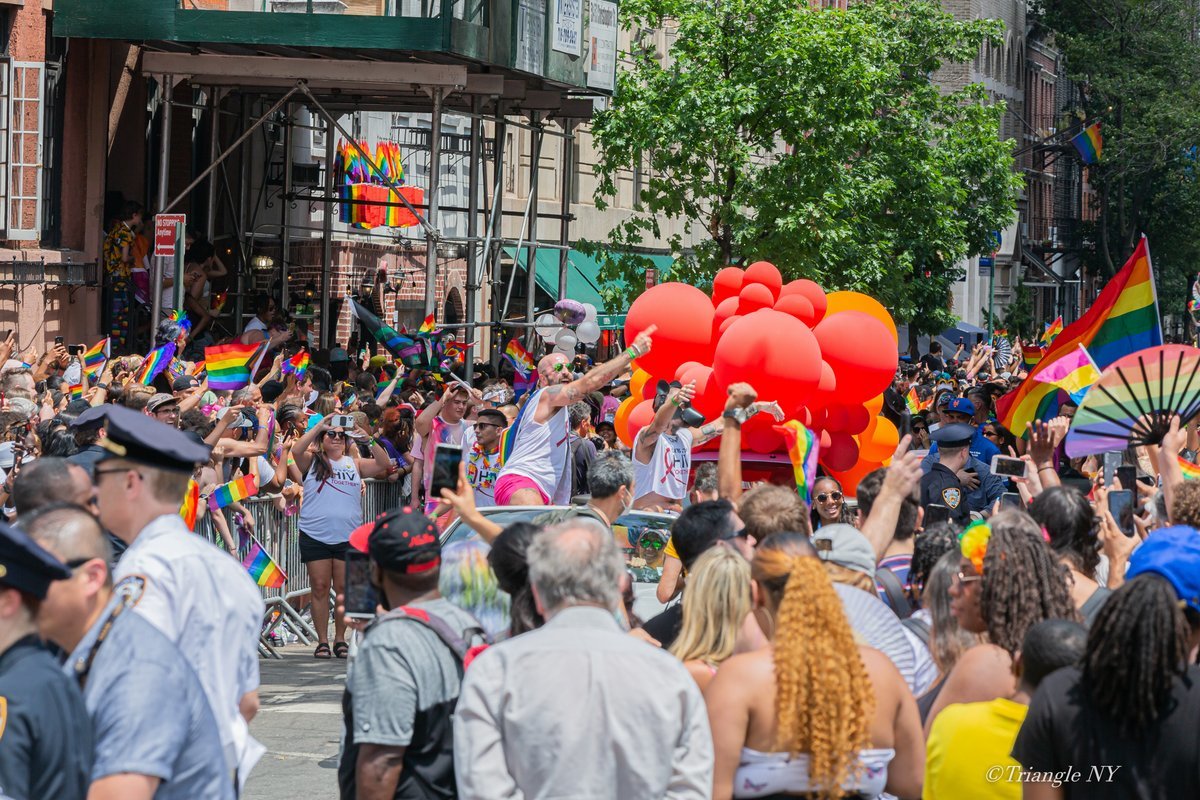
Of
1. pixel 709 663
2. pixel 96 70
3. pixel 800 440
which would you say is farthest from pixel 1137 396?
pixel 96 70

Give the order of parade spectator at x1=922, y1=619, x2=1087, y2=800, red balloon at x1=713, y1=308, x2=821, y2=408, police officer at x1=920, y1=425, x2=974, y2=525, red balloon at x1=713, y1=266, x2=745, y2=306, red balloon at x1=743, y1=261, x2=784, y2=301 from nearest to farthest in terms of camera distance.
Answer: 1. parade spectator at x1=922, y1=619, x2=1087, y2=800
2. police officer at x1=920, y1=425, x2=974, y2=525
3. red balloon at x1=713, y1=308, x2=821, y2=408
4. red balloon at x1=743, y1=261, x2=784, y2=301
5. red balloon at x1=713, y1=266, x2=745, y2=306

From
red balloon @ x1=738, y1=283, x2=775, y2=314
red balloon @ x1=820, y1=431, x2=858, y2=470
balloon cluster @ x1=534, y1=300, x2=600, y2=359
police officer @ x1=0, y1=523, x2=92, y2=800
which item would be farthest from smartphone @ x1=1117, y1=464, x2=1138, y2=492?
balloon cluster @ x1=534, y1=300, x2=600, y2=359

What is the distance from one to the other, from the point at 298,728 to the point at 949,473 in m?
4.03

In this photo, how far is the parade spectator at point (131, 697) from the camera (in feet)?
12.8

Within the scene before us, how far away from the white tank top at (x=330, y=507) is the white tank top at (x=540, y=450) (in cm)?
206

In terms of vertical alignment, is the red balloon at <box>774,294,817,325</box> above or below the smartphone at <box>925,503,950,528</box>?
above

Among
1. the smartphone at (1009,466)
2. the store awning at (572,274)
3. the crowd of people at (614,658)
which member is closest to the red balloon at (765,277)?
the smartphone at (1009,466)

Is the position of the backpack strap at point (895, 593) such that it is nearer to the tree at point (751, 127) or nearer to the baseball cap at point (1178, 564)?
the baseball cap at point (1178, 564)

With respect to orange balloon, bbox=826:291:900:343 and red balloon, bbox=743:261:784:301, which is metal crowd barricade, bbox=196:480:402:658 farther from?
orange balloon, bbox=826:291:900:343

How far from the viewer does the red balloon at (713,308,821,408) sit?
11.6m

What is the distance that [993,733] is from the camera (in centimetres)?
488

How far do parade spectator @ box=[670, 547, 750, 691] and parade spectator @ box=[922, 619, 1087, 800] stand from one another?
673 mm

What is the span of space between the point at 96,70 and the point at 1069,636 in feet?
55.5

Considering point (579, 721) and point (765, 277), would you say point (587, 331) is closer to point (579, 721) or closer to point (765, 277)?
point (765, 277)
